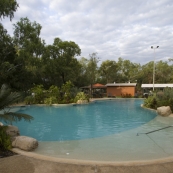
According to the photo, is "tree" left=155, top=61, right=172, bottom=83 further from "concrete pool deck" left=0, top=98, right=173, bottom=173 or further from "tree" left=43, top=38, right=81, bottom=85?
"concrete pool deck" left=0, top=98, right=173, bottom=173

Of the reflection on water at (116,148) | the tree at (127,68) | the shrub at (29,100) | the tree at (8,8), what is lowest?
the reflection on water at (116,148)

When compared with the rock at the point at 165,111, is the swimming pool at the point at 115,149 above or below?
below

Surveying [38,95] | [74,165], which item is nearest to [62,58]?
[38,95]

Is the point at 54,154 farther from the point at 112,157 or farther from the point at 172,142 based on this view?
the point at 172,142

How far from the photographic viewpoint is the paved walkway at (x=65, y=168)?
120 inches

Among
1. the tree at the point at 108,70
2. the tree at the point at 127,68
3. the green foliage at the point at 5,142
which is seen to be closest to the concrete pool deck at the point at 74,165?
the green foliage at the point at 5,142

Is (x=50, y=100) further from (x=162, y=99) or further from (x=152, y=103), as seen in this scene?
(x=162, y=99)

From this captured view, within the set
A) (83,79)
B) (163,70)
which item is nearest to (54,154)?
(83,79)

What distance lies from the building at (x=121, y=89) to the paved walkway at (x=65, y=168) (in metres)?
24.1

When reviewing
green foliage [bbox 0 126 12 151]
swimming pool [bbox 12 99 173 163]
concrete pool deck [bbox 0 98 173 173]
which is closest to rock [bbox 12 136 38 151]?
green foliage [bbox 0 126 12 151]

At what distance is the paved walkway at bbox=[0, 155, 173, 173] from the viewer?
3.04 metres

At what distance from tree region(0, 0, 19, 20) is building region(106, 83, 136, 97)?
710 inches

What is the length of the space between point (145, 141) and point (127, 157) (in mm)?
1554

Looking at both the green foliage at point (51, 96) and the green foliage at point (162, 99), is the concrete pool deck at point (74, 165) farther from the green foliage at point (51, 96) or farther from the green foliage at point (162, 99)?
the green foliage at point (51, 96)
